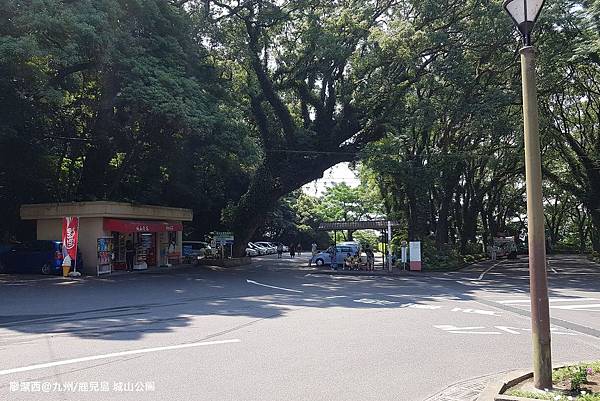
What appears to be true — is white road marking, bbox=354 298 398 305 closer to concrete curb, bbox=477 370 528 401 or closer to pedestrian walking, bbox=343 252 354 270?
concrete curb, bbox=477 370 528 401

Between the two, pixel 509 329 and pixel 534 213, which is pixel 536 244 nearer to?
pixel 534 213

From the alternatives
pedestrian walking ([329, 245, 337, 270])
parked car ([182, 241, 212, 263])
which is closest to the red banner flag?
parked car ([182, 241, 212, 263])

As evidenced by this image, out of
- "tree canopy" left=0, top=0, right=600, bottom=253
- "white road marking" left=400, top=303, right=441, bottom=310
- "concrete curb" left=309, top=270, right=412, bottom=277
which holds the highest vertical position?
"tree canopy" left=0, top=0, right=600, bottom=253

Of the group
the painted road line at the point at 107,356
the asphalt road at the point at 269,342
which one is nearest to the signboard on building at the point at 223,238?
the asphalt road at the point at 269,342

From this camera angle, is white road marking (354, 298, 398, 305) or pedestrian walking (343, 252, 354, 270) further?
pedestrian walking (343, 252, 354, 270)

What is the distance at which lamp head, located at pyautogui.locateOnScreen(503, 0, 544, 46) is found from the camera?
6.06 meters

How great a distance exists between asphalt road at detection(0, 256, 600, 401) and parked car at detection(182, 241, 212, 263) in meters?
18.2

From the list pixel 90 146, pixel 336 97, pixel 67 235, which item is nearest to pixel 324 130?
pixel 336 97

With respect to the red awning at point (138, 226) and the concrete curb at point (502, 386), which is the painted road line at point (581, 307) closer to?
the concrete curb at point (502, 386)

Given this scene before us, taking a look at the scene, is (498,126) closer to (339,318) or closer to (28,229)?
(339,318)

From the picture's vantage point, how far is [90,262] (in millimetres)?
25609

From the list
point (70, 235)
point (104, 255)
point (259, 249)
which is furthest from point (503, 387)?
point (259, 249)

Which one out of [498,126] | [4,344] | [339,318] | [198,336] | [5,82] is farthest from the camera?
[498,126]

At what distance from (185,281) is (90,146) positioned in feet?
34.9
